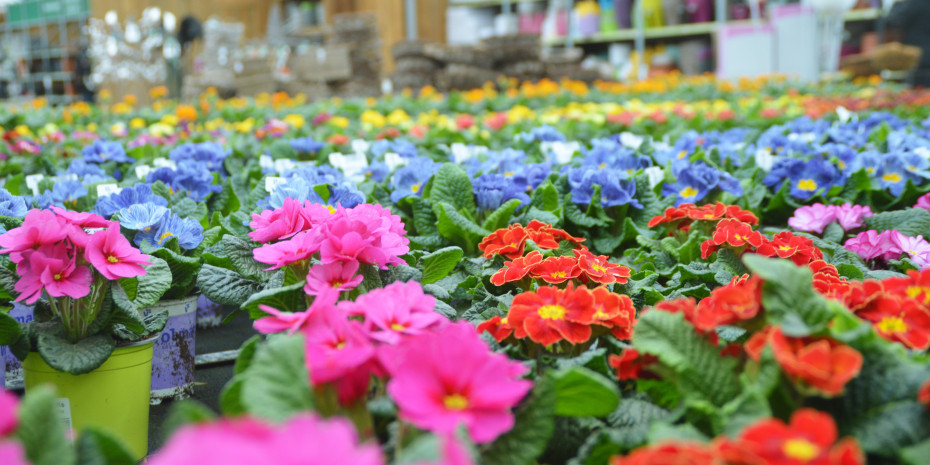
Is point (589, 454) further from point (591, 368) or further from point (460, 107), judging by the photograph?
point (460, 107)

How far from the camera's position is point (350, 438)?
44cm

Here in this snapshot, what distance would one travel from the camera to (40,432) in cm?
54

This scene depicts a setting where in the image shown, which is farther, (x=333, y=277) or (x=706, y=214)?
(x=706, y=214)

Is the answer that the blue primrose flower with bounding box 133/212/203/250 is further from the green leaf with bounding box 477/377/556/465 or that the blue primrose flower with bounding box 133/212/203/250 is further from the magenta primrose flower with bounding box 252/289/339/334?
the green leaf with bounding box 477/377/556/465

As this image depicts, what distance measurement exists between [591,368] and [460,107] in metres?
3.56

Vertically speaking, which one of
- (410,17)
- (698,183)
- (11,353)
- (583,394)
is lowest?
(11,353)

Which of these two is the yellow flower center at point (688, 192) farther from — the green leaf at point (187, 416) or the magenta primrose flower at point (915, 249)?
the green leaf at point (187, 416)

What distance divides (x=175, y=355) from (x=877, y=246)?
4.32ft

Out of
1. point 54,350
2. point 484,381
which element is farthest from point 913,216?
point 54,350

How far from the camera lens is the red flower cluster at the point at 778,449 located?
482 millimetres

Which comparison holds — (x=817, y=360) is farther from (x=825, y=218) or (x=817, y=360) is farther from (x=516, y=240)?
(x=825, y=218)

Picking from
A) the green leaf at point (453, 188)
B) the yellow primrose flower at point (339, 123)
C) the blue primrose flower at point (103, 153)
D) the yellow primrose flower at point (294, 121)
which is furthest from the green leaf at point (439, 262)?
the yellow primrose flower at point (294, 121)

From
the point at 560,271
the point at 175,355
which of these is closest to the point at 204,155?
the point at 175,355

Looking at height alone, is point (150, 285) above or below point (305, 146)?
below
